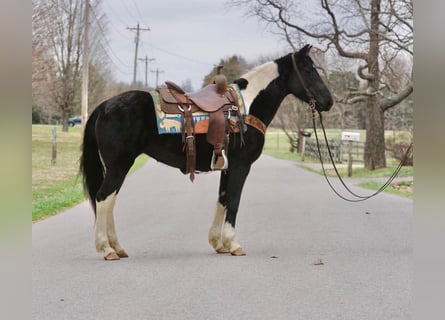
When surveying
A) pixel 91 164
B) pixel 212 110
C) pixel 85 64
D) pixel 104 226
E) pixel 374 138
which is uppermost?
pixel 85 64

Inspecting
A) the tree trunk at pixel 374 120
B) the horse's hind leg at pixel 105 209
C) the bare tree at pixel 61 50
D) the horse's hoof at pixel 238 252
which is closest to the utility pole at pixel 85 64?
the bare tree at pixel 61 50

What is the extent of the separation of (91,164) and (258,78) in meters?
1.60

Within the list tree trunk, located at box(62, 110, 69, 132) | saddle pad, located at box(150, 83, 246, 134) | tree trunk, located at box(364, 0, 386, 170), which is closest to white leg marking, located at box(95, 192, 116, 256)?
saddle pad, located at box(150, 83, 246, 134)

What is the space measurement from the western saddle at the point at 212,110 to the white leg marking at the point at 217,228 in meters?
0.41

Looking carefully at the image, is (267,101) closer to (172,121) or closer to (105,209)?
(172,121)

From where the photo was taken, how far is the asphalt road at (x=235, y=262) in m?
3.22

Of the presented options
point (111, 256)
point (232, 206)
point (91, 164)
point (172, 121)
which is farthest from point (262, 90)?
point (111, 256)

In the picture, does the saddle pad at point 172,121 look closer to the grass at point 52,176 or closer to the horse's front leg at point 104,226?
the horse's front leg at point 104,226

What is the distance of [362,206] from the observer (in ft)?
22.8

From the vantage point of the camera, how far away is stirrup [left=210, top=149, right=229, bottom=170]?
4348mm

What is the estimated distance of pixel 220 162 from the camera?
172 inches
